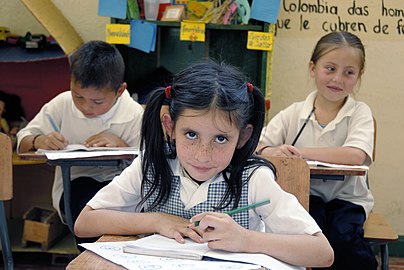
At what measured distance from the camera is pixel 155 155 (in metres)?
1.83

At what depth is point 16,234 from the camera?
398 cm

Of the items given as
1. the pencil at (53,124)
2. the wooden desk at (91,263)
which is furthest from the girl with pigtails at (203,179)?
Result: the pencil at (53,124)

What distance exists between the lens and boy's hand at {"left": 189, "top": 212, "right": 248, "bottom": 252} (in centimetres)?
146

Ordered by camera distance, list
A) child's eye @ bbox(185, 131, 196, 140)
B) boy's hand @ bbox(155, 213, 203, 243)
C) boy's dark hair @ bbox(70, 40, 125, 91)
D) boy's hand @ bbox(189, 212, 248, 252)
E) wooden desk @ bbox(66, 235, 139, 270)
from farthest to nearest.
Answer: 1. boy's dark hair @ bbox(70, 40, 125, 91)
2. child's eye @ bbox(185, 131, 196, 140)
3. boy's hand @ bbox(155, 213, 203, 243)
4. boy's hand @ bbox(189, 212, 248, 252)
5. wooden desk @ bbox(66, 235, 139, 270)

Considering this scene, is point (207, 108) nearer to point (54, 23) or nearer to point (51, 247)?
point (54, 23)

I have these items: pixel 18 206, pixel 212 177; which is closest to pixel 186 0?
pixel 18 206

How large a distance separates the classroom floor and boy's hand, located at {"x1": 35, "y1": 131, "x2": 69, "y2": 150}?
103 centimetres

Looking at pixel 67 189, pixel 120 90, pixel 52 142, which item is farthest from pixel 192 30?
pixel 67 189

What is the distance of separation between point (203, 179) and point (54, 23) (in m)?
2.26

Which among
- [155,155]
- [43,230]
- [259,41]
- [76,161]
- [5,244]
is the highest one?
[259,41]

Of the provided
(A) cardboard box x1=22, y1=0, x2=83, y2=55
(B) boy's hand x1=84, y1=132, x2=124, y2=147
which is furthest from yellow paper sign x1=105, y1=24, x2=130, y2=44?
(B) boy's hand x1=84, y1=132, x2=124, y2=147

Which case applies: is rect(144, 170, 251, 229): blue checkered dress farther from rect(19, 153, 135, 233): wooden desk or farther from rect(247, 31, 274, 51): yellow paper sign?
rect(247, 31, 274, 51): yellow paper sign

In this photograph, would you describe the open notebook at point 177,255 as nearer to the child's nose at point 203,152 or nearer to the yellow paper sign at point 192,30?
the child's nose at point 203,152

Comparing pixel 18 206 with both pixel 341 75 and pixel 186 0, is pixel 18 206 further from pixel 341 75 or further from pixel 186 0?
pixel 341 75
